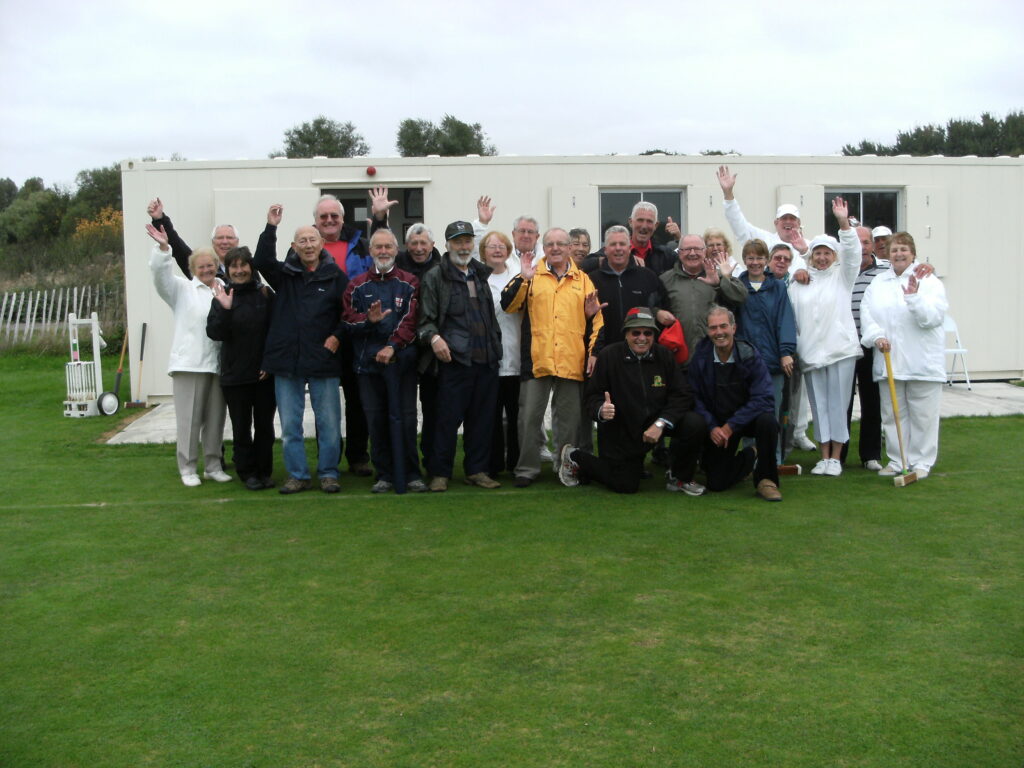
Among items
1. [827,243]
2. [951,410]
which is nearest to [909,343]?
[827,243]

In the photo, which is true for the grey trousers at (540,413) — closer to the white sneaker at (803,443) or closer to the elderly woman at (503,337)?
the elderly woman at (503,337)

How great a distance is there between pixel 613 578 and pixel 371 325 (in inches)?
98.6

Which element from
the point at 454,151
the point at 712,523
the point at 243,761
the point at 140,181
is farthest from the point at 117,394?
Answer: the point at 454,151

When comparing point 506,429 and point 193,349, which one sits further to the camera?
point 506,429

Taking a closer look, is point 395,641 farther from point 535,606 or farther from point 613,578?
point 613,578

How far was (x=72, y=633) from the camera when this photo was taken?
4.04 metres

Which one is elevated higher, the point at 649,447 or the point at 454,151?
the point at 454,151

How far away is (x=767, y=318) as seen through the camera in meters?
6.71

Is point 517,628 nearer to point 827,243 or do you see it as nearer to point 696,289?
point 696,289

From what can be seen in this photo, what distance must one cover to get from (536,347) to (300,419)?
5.33 ft

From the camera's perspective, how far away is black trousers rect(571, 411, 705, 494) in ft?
20.5

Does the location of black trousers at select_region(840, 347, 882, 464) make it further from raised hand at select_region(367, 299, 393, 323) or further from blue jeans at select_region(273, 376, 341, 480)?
blue jeans at select_region(273, 376, 341, 480)

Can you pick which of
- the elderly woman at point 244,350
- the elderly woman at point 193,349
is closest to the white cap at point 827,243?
the elderly woman at point 244,350

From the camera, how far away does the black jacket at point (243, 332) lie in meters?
6.46
